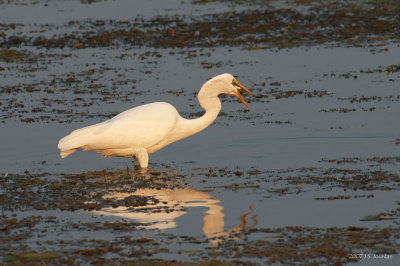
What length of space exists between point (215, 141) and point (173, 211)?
3.68 m

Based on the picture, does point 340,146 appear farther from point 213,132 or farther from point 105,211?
point 105,211

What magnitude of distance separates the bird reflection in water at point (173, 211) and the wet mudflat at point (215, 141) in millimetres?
33

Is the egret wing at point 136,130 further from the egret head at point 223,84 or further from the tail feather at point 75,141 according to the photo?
the egret head at point 223,84

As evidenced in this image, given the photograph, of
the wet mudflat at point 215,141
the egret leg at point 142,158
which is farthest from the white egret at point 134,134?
the wet mudflat at point 215,141

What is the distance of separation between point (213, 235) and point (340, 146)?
14.3 ft

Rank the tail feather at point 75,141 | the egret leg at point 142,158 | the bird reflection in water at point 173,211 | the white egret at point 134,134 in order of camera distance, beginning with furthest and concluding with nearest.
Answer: the egret leg at point 142,158 < the white egret at point 134,134 < the tail feather at point 75,141 < the bird reflection in water at point 173,211

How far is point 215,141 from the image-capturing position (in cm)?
1242

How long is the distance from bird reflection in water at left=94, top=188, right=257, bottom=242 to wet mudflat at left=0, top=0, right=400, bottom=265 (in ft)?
0.11

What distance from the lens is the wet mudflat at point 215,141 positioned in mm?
7684

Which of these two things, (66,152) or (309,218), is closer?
(309,218)

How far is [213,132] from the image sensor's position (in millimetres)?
12969

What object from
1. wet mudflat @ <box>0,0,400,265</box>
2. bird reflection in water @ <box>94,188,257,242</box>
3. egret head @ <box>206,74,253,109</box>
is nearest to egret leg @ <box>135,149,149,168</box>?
wet mudflat @ <box>0,0,400,265</box>

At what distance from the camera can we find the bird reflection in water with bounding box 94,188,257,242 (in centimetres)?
815

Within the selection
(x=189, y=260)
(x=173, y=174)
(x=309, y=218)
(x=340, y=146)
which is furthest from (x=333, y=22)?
(x=189, y=260)
